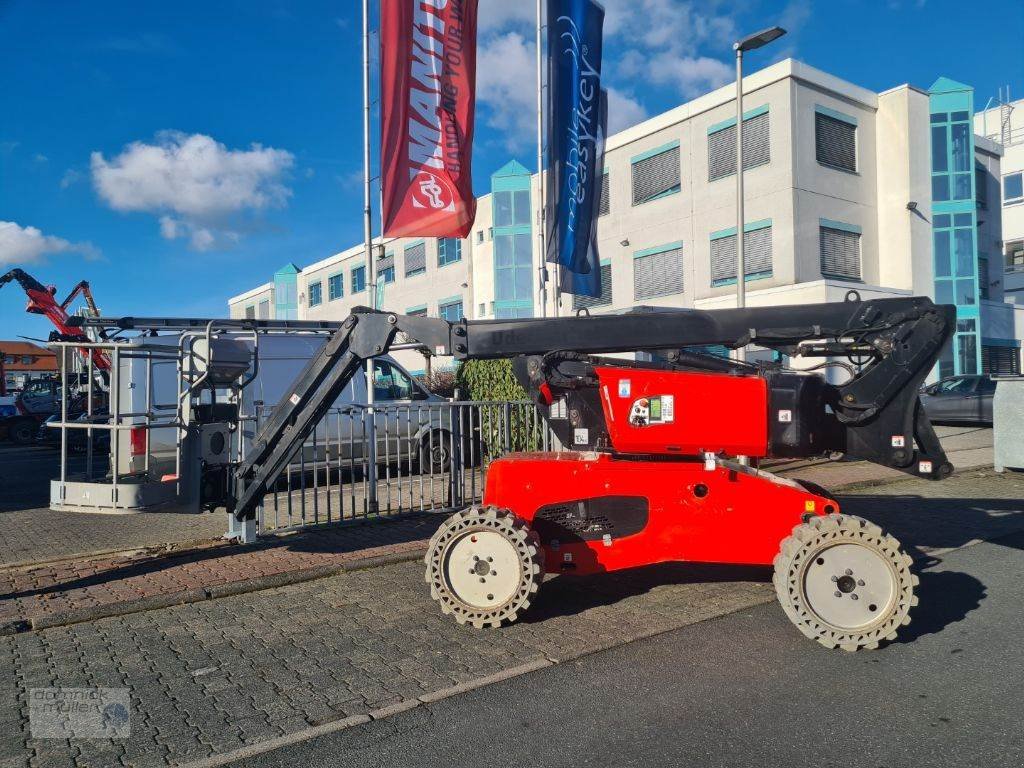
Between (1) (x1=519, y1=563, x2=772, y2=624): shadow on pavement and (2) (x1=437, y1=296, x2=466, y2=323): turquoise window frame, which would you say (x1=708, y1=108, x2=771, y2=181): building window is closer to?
(2) (x1=437, y1=296, x2=466, y2=323): turquoise window frame

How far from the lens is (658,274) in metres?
29.9

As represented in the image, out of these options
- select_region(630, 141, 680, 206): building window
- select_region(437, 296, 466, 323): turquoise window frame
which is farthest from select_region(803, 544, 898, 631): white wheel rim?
select_region(437, 296, 466, 323): turquoise window frame

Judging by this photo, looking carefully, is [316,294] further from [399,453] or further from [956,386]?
[399,453]

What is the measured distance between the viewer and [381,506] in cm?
957

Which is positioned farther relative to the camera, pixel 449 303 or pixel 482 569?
pixel 449 303

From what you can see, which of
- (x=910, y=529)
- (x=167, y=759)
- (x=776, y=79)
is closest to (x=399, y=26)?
(x=910, y=529)

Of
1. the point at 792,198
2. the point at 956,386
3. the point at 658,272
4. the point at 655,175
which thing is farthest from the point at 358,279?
the point at 956,386

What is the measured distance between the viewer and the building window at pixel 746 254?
2611 cm

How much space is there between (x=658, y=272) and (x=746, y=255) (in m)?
4.01

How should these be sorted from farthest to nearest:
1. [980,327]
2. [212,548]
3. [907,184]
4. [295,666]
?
[980,327] < [907,184] < [212,548] < [295,666]

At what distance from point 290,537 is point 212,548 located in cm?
79

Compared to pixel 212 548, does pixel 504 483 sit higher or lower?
higher

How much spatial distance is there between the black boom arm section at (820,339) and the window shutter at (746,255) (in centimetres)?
2106

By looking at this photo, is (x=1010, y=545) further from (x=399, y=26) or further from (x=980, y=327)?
(x=980, y=327)
